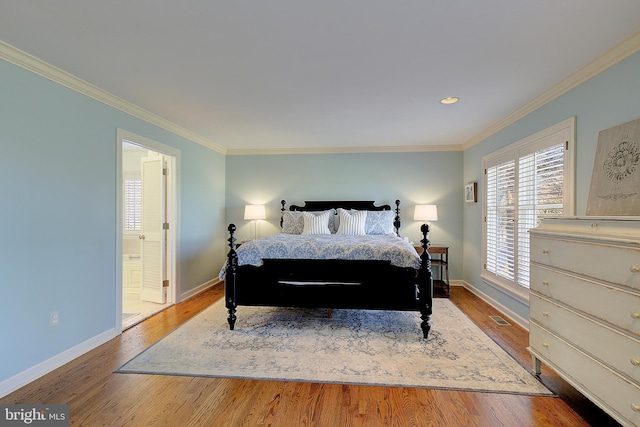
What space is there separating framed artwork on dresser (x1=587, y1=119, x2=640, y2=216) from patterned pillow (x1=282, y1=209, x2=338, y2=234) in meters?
3.25

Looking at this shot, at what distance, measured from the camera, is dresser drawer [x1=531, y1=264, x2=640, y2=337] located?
1.43m

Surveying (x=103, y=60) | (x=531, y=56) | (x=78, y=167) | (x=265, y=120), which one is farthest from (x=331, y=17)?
(x=78, y=167)

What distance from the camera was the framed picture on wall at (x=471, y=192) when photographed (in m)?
4.41

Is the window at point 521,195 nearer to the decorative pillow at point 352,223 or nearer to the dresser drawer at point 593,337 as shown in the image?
the dresser drawer at point 593,337

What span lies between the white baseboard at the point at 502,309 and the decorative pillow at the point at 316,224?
2.48 m

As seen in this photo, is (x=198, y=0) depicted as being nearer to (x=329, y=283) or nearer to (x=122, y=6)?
(x=122, y=6)

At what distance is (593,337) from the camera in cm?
162

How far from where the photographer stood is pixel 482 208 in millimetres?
4180

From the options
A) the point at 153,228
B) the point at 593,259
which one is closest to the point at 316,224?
the point at 153,228

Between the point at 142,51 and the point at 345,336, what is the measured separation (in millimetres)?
3050

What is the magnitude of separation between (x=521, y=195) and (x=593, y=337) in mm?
2002

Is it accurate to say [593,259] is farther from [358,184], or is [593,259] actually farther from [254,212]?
[254,212]

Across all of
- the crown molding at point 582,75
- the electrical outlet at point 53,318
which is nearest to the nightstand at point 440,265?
the crown molding at point 582,75

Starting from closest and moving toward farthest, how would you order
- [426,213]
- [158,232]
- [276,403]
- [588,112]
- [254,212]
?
[276,403], [588,112], [158,232], [426,213], [254,212]
